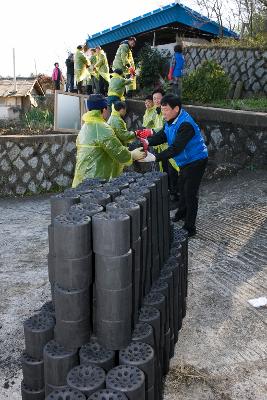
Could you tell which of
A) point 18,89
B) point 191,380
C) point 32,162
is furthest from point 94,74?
point 191,380

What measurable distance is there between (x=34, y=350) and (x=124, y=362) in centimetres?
63

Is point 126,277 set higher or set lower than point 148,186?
lower

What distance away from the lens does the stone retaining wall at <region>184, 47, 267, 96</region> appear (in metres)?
11.9

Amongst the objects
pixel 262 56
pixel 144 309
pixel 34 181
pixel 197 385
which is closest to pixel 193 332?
pixel 197 385

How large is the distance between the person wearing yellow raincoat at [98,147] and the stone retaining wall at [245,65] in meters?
8.01

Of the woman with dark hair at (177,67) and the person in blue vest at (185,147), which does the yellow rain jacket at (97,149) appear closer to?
the person in blue vest at (185,147)

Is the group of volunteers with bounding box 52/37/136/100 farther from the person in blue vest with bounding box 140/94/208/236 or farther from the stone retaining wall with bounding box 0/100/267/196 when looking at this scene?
the person in blue vest with bounding box 140/94/208/236

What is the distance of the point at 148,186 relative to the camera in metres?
3.14

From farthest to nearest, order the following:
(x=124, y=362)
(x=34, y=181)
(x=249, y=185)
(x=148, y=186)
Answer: (x=34, y=181), (x=249, y=185), (x=148, y=186), (x=124, y=362)

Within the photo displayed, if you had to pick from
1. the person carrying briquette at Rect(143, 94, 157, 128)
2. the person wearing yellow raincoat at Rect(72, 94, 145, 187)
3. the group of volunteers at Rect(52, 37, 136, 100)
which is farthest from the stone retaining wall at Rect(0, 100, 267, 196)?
the person wearing yellow raincoat at Rect(72, 94, 145, 187)

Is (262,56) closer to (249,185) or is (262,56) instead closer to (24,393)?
(249,185)

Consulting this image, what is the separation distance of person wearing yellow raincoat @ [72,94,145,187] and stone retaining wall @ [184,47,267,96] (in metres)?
8.01

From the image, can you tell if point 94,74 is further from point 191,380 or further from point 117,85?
point 191,380

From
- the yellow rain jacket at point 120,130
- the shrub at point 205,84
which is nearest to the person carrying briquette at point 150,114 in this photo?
the yellow rain jacket at point 120,130
